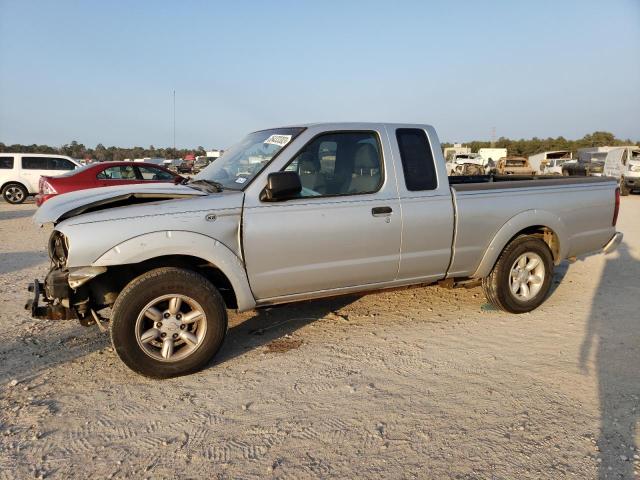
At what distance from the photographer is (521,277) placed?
5078mm

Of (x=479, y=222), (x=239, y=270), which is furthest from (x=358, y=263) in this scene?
(x=479, y=222)

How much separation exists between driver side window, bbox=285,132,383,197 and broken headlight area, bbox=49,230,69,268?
5.95 ft

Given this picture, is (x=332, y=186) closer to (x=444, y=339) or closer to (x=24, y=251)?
(x=444, y=339)

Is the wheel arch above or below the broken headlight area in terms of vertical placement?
above

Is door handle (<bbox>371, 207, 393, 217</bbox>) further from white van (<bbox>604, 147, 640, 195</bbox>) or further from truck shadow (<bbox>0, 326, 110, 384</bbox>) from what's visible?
white van (<bbox>604, 147, 640, 195</bbox>)

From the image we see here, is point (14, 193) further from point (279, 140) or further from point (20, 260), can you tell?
point (279, 140)

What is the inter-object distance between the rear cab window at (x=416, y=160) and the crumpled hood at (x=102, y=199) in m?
1.80

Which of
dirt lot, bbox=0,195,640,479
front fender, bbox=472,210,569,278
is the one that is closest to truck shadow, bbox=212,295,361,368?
dirt lot, bbox=0,195,640,479

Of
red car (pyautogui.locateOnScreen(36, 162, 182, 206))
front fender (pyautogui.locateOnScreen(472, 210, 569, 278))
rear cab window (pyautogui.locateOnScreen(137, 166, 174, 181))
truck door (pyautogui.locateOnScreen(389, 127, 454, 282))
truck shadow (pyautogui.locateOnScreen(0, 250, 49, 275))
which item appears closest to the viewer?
truck door (pyautogui.locateOnScreen(389, 127, 454, 282))

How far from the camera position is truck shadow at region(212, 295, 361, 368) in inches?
166

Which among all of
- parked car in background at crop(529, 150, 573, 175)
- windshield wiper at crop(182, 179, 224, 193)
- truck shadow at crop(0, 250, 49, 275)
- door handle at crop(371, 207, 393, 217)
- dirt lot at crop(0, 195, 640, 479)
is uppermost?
parked car in background at crop(529, 150, 573, 175)

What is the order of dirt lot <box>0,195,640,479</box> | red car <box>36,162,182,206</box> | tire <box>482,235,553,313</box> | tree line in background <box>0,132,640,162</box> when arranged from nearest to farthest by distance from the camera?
1. dirt lot <box>0,195,640,479</box>
2. tire <box>482,235,553,313</box>
3. red car <box>36,162,182,206</box>
4. tree line in background <box>0,132,640,162</box>

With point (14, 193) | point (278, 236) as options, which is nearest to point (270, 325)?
point (278, 236)

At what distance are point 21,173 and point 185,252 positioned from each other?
1672cm
